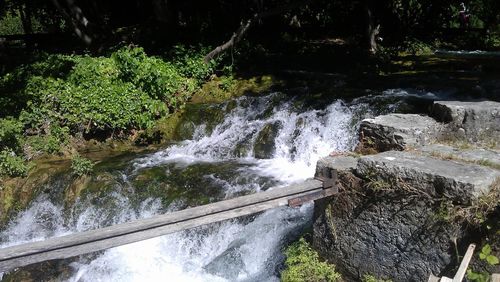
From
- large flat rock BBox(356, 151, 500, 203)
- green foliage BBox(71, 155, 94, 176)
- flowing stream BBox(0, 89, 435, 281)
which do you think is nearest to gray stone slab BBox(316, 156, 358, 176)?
large flat rock BBox(356, 151, 500, 203)

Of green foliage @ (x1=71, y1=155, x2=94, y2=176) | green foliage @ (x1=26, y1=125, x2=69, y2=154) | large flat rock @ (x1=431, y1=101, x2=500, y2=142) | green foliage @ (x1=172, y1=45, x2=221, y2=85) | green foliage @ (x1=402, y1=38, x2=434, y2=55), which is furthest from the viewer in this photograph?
green foliage @ (x1=402, y1=38, x2=434, y2=55)

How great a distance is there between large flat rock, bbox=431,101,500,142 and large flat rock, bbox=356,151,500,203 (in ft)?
2.42

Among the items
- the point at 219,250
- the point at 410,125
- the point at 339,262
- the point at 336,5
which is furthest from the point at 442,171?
the point at 336,5

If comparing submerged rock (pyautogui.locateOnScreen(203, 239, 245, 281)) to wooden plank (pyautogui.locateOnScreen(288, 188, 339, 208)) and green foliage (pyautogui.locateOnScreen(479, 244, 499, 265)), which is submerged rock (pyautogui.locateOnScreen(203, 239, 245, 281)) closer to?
wooden plank (pyautogui.locateOnScreen(288, 188, 339, 208))

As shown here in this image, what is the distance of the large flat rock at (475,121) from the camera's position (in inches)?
167

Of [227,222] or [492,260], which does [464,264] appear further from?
[227,222]

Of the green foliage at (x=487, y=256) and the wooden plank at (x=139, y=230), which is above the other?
the wooden plank at (x=139, y=230)

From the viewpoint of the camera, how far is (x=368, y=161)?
375 centimetres

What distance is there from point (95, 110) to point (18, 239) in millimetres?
3007

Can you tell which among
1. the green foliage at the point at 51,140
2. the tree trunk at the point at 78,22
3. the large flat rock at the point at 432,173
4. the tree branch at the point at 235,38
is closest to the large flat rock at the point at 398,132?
the large flat rock at the point at 432,173

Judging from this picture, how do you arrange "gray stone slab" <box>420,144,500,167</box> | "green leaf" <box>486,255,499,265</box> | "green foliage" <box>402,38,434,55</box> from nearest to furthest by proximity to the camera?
"green leaf" <box>486,255,499,265</box> → "gray stone slab" <box>420,144,500,167</box> → "green foliage" <box>402,38,434,55</box>

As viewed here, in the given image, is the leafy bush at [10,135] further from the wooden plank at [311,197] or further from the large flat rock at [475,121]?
the large flat rock at [475,121]

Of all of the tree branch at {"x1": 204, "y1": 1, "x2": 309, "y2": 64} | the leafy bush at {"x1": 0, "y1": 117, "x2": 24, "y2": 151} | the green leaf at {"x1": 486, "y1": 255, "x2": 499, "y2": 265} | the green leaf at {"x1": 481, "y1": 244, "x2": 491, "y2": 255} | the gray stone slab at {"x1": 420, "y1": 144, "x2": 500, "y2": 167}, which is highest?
the tree branch at {"x1": 204, "y1": 1, "x2": 309, "y2": 64}

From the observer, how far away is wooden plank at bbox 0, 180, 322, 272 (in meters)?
3.12
